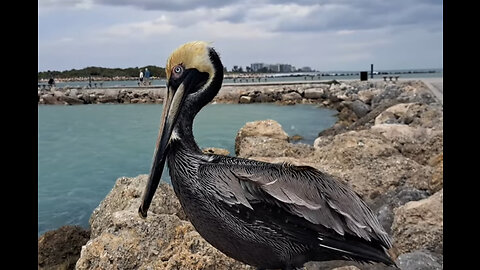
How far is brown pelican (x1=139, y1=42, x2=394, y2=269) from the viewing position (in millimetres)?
2342

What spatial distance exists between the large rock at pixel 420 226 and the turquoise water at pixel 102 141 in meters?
2.49

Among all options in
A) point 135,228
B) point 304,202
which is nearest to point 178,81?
point 304,202

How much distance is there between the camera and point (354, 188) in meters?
5.65

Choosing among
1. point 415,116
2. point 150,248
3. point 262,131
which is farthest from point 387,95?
point 150,248

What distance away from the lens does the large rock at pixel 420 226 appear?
454cm

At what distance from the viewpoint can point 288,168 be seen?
8.21 ft

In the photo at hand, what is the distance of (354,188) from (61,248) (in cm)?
348

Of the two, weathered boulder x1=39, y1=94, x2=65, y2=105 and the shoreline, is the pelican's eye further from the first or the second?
weathered boulder x1=39, y1=94, x2=65, y2=105

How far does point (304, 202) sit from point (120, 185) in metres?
2.98

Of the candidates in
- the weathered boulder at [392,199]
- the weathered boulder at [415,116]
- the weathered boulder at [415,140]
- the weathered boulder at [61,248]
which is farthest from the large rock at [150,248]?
the weathered boulder at [415,116]

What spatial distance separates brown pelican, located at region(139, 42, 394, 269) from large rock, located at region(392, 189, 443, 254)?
93.2 inches

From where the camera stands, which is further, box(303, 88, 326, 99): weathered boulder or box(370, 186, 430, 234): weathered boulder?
box(303, 88, 326, 99): weathered boulder

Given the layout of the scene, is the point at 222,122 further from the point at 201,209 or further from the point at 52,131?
the point at 201,209

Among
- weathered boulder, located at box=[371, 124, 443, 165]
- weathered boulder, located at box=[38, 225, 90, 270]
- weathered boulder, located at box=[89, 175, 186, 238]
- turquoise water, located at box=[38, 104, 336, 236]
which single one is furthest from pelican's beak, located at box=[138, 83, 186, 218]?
weathered boulder, located at box=[371, 124, 443, 165]
